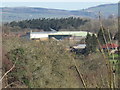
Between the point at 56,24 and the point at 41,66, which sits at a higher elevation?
the point at 56,24

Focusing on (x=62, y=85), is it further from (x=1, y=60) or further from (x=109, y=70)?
(x=109, y=70)

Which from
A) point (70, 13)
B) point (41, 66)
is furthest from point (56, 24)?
point (41, 66)

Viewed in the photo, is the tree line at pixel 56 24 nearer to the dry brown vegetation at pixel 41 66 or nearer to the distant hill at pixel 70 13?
the distant hill at pixel 70 13

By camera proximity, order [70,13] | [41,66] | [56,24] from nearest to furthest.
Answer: [41,66]
[70,13]
[56,24]

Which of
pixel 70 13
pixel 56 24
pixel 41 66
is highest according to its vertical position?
pixel 70 13

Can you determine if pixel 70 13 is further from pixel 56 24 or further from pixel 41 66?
pixel 41 66

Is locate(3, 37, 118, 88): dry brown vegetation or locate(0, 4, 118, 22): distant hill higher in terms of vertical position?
locate(0, 4, 118, 22): distant hill

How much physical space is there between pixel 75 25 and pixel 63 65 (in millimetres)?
19502

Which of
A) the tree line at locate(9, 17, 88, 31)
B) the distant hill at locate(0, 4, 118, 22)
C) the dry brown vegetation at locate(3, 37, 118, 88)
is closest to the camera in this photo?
the distant hill at locate(0, 4, 118, 22)

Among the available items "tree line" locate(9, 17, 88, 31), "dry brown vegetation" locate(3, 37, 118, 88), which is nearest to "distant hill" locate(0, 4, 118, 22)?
"tree line" locate(9, 17, 88, 31)

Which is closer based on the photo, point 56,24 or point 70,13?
point 70,13

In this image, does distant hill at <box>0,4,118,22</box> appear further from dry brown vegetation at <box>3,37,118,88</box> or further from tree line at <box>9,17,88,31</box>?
dry brown vegetation at <box>3,37,118,88</box>

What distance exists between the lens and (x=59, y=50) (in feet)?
44.7

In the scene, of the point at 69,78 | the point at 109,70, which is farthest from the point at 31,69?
the point at 109,70
